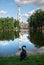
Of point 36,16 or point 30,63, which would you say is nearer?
point 30,63

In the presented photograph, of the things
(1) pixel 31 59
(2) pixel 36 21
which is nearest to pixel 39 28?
(2) pixel 36 21

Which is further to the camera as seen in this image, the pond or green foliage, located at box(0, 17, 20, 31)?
green foliage, located at box(0, 17, 20, 31)

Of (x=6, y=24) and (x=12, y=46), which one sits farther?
(x=6, y=24)

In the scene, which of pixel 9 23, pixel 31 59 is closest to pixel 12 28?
pixel 9 23

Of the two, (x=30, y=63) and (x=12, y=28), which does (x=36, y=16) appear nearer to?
(x=12, y=28)

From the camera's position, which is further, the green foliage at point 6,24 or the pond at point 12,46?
the green foliage at point 6,24

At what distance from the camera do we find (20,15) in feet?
484

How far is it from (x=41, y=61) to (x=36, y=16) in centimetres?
8796

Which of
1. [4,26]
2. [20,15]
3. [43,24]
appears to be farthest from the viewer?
[20,15]

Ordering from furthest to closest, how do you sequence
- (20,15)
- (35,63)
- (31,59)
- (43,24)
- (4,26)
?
(20,15), (4,26), (43,24), (31,59), (35,63)

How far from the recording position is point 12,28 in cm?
12106

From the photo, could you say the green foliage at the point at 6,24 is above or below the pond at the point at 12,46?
below

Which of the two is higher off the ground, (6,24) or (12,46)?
(12,46)

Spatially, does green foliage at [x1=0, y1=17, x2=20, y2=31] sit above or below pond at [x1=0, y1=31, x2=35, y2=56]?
below
